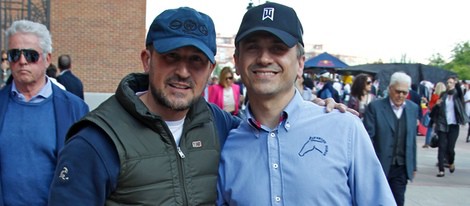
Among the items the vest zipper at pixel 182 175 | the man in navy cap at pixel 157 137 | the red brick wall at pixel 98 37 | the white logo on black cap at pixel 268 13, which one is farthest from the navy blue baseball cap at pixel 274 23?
the red brick wall at pixel 98 37

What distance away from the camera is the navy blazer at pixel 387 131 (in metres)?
5.77

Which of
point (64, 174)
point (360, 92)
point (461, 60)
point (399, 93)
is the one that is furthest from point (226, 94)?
point (461, 60)

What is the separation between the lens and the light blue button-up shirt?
7.06 ft

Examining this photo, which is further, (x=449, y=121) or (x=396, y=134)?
(x=449, y=121)

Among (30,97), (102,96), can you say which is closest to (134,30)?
(102,96)

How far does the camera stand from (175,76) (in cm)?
215

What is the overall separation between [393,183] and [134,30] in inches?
523

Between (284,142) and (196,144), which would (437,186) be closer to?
(284,142)

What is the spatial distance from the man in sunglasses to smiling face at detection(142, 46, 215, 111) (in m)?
0.95

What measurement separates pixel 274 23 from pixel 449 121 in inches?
337

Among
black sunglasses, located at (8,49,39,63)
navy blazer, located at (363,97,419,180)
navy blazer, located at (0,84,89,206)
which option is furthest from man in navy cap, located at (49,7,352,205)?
navy blazer, located at (363,97,419,180)

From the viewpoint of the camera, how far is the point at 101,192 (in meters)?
1.86

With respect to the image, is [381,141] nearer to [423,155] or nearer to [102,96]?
[423,155]

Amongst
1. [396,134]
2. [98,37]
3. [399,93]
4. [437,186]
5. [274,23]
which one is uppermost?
[98,37]
